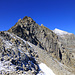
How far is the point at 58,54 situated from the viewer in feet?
86.9

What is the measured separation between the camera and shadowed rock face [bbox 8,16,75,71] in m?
24.5

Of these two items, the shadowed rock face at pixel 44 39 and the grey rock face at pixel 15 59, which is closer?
the grey rock face at pixel 15 59

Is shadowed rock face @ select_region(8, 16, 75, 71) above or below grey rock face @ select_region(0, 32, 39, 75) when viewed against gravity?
above

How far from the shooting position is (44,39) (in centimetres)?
2622

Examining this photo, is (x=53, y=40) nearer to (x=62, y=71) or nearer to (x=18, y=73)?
(x=62, y=71)

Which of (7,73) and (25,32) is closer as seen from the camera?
(7,73)

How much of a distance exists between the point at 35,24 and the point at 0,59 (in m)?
20.5

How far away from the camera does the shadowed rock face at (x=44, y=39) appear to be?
24.5m

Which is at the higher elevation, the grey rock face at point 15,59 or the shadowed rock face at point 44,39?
the shadowed rock face at point 44,39

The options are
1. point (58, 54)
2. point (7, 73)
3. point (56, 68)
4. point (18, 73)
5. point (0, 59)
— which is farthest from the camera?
point (58, 54)

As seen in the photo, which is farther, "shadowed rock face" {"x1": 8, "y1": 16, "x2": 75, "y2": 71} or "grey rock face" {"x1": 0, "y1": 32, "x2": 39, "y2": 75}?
"shadowed rock face" {"x1": 8, "y1": 16, "x2": 75, "y2": 71}

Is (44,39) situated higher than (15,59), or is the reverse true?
(44,39)

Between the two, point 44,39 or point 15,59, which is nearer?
point 15,59

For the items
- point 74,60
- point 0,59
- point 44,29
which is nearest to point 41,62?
point 0,59
